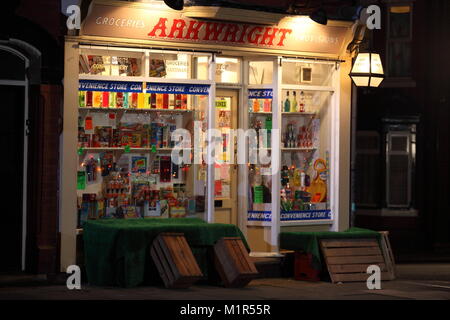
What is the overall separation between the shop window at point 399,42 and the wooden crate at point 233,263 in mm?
10862

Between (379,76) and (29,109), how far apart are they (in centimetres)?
584

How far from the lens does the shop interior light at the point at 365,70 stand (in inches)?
637

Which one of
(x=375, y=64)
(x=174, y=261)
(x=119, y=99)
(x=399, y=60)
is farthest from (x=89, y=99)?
(x=399, y=60)

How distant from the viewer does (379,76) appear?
16344mm

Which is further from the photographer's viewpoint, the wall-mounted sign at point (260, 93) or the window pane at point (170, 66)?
the wall-mounted sign at point (260, 93)

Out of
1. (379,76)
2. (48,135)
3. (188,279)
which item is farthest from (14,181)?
(379,76)

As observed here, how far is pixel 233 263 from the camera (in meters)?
13.8

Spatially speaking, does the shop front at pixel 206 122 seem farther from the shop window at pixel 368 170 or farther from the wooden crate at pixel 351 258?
the shop window at pixel 368 170

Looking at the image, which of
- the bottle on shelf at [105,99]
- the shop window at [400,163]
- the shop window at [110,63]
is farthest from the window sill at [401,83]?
the bottle on shelf at [105,99]

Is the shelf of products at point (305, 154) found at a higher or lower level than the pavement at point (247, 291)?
higher

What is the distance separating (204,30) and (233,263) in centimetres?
380

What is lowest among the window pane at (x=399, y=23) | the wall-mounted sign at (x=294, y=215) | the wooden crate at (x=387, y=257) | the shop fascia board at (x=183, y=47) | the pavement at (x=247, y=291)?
the pavement at (x=247, y=291)

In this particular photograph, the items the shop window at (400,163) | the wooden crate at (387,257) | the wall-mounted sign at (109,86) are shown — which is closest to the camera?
the wall-mounted sign at (109,86)

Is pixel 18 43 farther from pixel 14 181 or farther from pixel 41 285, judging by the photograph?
pixel 41 285
